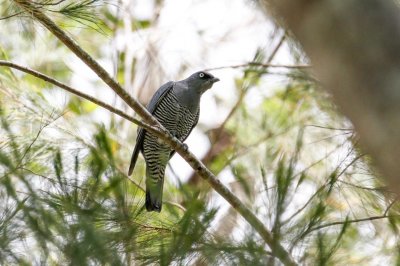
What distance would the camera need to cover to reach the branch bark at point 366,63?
926 millimetres

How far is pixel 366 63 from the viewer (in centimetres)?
93

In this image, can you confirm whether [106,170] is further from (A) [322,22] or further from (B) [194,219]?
(A) [322,22]

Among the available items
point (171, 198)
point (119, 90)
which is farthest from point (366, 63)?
point (171, 198)

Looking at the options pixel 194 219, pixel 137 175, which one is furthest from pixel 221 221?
pixel 137 175

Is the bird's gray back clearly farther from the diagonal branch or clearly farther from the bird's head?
the diagonal branch

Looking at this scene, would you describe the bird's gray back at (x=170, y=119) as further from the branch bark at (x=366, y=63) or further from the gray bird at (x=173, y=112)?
the branch bark at (x=366, y=63)

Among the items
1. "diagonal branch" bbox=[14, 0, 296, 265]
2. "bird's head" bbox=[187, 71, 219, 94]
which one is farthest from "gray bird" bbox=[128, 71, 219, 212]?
"diagonal branch" bbox=[14, 0, 296, 265]

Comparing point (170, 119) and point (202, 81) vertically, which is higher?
point (202, 81)

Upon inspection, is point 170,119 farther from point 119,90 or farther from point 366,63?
point 366,63

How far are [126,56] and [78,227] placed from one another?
539 centimetres

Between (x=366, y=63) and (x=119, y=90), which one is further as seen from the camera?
(x=119, y=90)

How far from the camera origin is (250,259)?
187 centimetres

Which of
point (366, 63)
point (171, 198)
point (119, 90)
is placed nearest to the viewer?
point (366, 63)

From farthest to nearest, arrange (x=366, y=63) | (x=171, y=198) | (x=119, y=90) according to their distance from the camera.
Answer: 1. (x=171, y=198)
2. (x=119, y=90)
3. (x=366, y=63)
